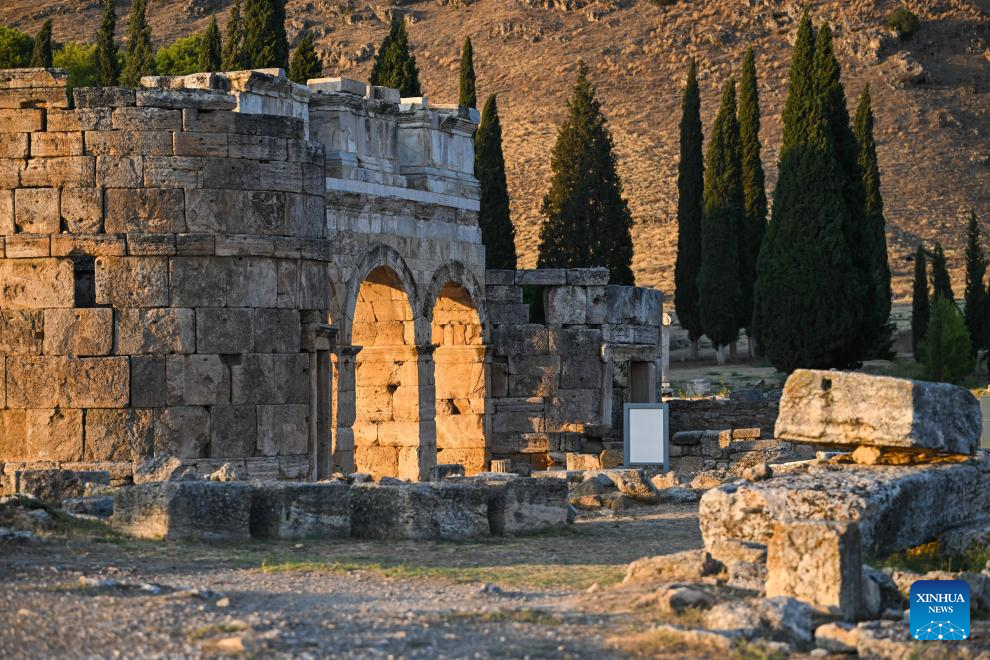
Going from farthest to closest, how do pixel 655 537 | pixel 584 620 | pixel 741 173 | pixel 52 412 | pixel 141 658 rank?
pixel 741 173 → pixel 52 412 → pixel 655 537 → pixel 584 620 → pixel 141 658

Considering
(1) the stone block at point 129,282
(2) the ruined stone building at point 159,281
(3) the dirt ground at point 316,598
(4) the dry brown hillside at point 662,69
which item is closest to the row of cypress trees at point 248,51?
(2) the ruined stone building at point 159,281

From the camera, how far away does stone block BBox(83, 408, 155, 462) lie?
14234 millimetres

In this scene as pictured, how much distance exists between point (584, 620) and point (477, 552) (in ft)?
9.44

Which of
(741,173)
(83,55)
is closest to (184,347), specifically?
(741,173)

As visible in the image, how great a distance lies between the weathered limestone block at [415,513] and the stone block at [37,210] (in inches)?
173

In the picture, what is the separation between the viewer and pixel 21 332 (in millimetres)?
14445

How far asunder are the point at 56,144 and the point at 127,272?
118cm

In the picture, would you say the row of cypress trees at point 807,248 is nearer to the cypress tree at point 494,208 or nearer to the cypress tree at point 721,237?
the cypress tree at point 721,237

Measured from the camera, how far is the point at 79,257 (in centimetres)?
1444

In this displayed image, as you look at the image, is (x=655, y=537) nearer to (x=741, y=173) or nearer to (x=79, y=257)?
(x=79, y=257)

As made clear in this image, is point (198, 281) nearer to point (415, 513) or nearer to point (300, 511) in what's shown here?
point (300, 511)

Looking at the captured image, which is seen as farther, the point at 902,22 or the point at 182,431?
the point at 902,22

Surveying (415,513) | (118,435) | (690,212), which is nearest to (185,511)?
(415,513)

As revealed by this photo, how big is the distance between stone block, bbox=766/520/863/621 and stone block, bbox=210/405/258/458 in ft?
22.8
